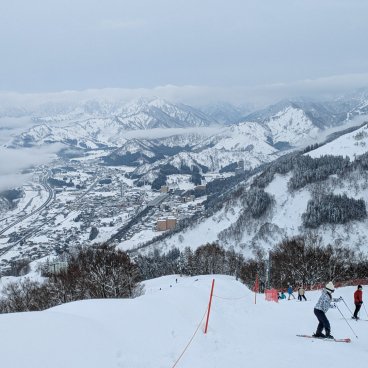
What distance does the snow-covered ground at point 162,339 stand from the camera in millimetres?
9652

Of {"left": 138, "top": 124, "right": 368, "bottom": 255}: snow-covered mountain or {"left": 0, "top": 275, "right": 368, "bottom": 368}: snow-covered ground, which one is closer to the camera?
{"left": 0, "top": 275, "right": 368, "bottom": 368}: snow-covered ground

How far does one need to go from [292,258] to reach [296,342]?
47.7 meters

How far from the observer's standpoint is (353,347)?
1299 cm

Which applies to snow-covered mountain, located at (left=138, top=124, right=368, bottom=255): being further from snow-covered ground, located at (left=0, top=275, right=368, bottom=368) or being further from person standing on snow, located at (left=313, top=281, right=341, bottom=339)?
person standing on snow, located at (left=313, top=281, right=341, bottom=339)

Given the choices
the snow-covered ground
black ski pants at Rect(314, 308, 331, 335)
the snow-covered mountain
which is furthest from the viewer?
the snow-covered mountain

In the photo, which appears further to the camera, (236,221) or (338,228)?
(236,221)

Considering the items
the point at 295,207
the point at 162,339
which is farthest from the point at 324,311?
the point at 295,207

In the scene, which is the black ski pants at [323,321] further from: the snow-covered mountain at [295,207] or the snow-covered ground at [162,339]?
the snow-covered mountain at [295,207]

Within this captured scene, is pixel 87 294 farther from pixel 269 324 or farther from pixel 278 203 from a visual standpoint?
pixel 278 203

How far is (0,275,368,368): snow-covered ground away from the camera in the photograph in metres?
9.65

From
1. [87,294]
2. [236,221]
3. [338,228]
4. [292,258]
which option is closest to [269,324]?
[87,294]

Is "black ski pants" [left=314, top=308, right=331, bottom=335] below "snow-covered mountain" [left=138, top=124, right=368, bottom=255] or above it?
above

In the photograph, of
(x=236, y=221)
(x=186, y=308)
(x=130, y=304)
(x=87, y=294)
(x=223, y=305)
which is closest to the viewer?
(x=130, y=304)

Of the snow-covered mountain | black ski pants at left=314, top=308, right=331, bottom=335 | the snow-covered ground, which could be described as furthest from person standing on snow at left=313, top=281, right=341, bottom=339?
the snow-covered mountain
